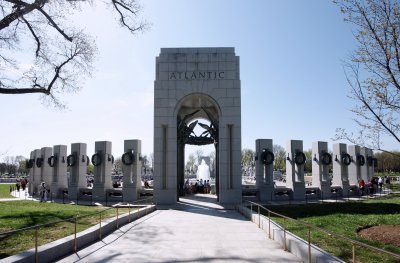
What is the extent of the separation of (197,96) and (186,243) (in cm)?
1539

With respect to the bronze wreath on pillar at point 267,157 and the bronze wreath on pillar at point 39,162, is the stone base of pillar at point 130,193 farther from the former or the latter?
the bronze wreath on pillar at point 39,162

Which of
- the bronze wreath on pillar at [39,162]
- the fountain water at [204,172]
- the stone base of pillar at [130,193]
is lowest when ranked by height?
the stone base of pillar at [130,193]

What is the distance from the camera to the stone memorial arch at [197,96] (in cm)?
2450

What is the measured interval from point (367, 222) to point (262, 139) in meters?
14.5

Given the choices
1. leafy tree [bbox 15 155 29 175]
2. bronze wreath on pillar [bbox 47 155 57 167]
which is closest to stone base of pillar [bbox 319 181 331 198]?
bronze wreath on pillar [bbox 47 155 57 167]

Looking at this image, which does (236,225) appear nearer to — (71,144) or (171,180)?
(171,180)

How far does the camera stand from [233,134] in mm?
24922

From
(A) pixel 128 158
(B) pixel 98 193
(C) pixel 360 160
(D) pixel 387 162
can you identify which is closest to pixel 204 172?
(C) pixel 360 160

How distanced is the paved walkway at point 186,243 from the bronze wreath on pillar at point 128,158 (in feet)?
31.6

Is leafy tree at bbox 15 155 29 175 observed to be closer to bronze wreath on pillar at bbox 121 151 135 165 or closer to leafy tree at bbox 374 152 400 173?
bronze wreath on pillar at bbox 121 151 135 165

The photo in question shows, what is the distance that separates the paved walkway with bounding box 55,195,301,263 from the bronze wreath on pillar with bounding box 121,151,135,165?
31.6 feet

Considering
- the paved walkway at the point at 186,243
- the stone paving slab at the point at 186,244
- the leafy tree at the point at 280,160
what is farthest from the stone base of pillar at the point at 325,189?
the leafy tree at the point at 280,160

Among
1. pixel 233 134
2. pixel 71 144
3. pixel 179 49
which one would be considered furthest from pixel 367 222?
pixel 71 144

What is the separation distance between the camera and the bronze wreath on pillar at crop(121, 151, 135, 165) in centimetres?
2675
